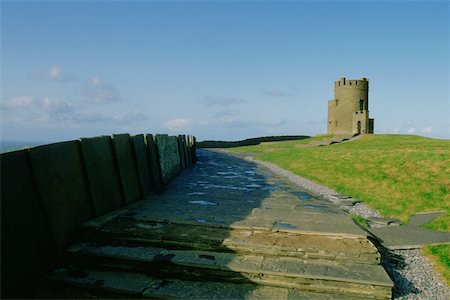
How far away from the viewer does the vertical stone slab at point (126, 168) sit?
27.1ft

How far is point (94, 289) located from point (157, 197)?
16.1 feet

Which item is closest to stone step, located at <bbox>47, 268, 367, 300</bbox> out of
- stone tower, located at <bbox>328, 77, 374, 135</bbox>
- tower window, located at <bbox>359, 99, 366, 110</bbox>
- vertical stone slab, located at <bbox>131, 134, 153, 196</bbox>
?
vertical stone slab, located at <bbox>131, 134, 153, 196</bbox>

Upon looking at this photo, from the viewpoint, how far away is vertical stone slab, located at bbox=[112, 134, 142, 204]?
8.25m

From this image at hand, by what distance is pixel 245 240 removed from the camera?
598cm

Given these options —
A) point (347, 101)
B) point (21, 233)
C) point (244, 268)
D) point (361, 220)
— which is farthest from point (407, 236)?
point (347, 101)

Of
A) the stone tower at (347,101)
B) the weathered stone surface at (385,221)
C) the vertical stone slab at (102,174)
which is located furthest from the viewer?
the stone tower at (347,101)

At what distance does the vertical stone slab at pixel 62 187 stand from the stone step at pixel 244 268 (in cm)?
42

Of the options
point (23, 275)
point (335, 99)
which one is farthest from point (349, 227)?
point (335, 99)

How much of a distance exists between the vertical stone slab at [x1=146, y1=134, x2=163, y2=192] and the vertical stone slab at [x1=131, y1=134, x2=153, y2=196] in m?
0.22

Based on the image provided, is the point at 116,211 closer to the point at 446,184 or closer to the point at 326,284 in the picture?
the point at 326,284

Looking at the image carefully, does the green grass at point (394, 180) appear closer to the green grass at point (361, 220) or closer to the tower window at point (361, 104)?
the green grass at point (361, 220)

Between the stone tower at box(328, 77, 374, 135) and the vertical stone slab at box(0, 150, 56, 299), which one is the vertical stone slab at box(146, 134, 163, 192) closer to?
the vertical stone slab at box(0, 150, 56, 299)

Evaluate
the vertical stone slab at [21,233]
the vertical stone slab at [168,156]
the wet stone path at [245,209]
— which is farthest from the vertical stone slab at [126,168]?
the vertical stone slab at [21,233]

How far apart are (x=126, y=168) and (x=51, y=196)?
10.1ft
